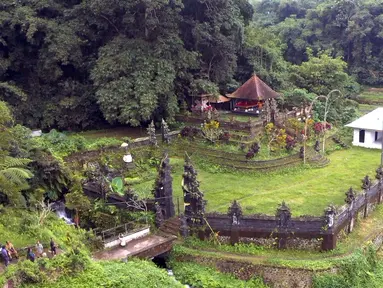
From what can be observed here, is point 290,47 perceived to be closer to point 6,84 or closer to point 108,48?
point 108,48

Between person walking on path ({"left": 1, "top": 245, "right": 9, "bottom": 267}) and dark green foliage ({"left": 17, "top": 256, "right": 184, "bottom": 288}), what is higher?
person walking on path ({"left": 1, "top": 245, "right": 9, "bottom": 267})

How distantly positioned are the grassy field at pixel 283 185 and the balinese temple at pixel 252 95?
671cm

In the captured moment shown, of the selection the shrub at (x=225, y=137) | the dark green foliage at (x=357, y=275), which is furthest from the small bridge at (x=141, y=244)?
the shrub at (x=225, y=137)

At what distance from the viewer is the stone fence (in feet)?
65.3

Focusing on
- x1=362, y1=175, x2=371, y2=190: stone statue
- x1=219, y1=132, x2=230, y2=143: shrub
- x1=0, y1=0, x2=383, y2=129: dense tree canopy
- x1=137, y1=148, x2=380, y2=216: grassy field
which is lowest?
x1=137, y1=148, x2=380, y2=216: grassy field

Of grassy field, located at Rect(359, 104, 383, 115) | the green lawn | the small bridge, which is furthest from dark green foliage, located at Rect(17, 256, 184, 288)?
the green lawn

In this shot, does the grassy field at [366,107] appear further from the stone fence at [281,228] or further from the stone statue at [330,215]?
the stone statue at [330,215]

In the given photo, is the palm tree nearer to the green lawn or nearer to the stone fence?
the stone fence

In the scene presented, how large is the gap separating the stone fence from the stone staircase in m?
0.86

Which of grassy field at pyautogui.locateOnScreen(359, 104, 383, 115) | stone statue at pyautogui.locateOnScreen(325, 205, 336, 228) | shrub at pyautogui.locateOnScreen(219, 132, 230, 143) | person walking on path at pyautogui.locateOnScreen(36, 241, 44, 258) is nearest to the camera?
person walking on path at pyautogui.locateOnScreen(36, 241, 44, 258)

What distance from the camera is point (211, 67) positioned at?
3819 centimetres

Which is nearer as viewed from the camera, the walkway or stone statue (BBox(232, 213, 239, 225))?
the walkway

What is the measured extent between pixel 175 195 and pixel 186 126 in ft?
29.1

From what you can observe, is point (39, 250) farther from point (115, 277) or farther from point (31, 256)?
point (115, 277)
